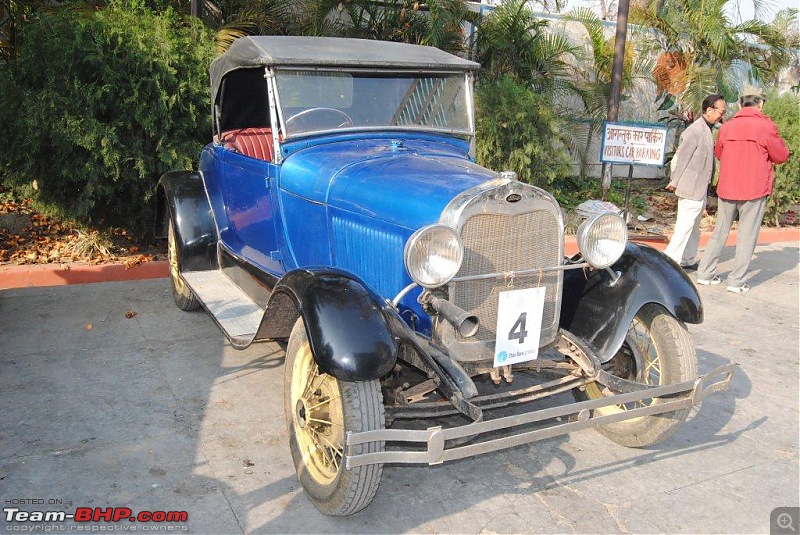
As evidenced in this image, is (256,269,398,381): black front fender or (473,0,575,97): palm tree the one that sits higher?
(473,0,575,97): palm tree

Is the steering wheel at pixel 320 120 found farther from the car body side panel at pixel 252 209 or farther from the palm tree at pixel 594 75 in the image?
the palm tree at pixel 594 75

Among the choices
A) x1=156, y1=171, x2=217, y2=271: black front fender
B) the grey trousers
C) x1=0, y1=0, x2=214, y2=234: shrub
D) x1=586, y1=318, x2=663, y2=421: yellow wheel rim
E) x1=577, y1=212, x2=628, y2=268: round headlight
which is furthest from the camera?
the grey trousers

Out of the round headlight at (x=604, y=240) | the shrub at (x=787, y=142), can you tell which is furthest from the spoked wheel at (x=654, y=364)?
the shrub at (x=787, y=142)

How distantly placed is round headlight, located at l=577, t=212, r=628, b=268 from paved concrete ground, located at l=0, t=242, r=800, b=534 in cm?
109

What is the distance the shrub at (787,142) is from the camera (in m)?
9.53

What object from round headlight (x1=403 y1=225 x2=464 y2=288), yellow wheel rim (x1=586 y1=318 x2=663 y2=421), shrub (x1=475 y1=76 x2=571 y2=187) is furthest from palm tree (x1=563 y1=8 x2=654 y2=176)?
round headlight (x1=403 y1=225 x2=464 y2=288)

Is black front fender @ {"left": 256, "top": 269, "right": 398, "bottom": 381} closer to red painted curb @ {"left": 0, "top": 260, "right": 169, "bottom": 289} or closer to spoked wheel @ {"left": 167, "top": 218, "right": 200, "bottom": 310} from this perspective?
spoked wheel @ {"left": 167, "top": 218, "right": 200, "bottom": 310}

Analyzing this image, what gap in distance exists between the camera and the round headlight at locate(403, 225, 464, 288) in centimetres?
285

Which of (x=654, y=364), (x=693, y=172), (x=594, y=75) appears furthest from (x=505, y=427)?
(x=594, y=75)

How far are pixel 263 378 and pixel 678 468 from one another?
246cm

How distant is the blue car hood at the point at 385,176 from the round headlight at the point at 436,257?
23 centimetres

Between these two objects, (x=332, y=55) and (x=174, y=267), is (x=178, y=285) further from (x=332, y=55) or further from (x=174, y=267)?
(x=332, y=55)

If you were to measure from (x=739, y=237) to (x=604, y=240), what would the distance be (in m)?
4.36

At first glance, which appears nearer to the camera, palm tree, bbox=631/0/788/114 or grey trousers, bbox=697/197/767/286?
grey trousers, bbox=697/197/767/286
